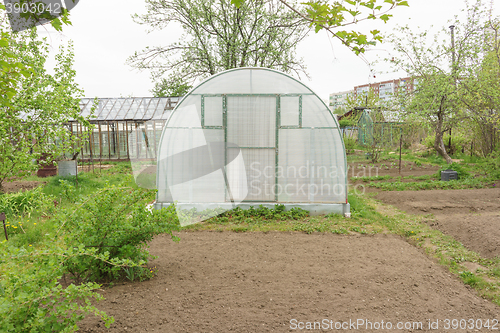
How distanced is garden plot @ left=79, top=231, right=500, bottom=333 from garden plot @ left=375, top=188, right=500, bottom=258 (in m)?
1.16

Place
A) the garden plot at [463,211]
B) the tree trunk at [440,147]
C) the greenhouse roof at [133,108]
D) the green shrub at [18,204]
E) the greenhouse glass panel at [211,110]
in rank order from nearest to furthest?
the garden plot at [463,211] < the green shrub at [18,204] < the greenhouse glass panel at [211,110] < the tree trunk at [440,147] < the greenhouse roof at [133,108]

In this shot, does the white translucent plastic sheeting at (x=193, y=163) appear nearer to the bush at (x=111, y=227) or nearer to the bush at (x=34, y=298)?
the bush at (x=111, y=227)

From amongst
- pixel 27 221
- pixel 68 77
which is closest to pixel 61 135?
pixel 68 77

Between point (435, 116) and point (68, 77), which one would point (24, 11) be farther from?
point (435, 116)

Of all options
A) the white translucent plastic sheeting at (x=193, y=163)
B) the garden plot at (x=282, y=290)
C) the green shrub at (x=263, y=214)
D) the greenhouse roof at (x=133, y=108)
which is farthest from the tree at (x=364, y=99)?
the garden plot at (x=282, y=290)

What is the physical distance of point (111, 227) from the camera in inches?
131

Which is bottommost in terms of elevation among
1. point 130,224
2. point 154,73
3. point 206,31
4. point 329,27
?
point 130,224

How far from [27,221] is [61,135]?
2752 millimetres

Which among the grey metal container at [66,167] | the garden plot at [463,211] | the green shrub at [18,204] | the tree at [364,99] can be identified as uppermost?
the tree at [364,99]

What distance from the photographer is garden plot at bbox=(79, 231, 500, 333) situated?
302 cm

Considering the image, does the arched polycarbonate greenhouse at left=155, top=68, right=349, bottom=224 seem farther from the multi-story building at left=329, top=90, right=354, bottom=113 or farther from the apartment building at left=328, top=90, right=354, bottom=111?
the multi-story building at left=329, top=90, right=354, bottom=113

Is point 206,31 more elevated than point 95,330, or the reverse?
point 206,31

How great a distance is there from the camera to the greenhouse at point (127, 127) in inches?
664

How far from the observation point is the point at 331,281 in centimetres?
384
